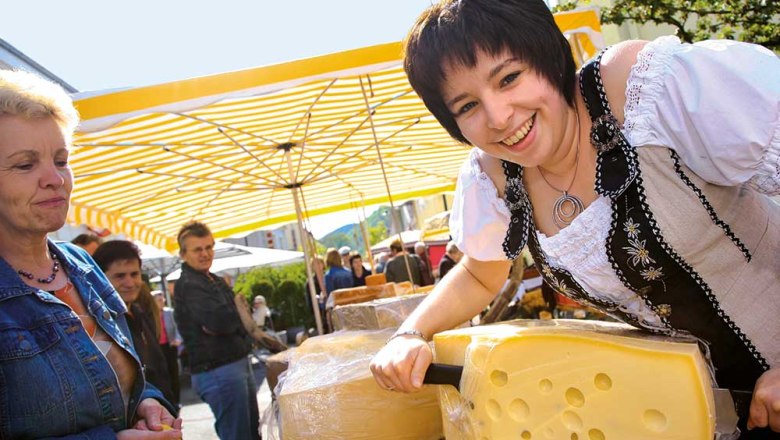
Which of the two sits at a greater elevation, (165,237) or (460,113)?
(165,237)

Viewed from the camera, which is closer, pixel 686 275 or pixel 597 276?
pixel 686 275

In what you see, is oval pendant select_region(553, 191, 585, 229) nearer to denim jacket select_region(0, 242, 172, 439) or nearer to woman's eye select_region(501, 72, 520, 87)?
woman's eye select_region(501, 72, 520, 87)

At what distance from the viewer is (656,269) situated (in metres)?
1.22

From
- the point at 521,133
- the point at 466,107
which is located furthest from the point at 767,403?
the point at 466,107

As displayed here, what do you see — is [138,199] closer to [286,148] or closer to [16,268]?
[286,148]

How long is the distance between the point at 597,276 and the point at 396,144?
6.42 metres

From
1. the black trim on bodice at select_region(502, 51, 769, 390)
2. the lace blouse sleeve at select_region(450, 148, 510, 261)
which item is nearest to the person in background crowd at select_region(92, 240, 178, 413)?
the lace blouse sleeve at select_region(450, 148, 510, 261)

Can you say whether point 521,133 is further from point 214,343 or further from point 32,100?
point 214,343

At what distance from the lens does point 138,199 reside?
7.74 metres

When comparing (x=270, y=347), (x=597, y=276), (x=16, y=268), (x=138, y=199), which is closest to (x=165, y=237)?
(x=138, y=199)

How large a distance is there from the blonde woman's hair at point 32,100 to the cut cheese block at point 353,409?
0.92 m

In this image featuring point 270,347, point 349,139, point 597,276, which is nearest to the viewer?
point 597,276

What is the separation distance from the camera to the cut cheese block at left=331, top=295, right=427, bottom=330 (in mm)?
2344

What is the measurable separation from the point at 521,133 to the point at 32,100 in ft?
3.87
